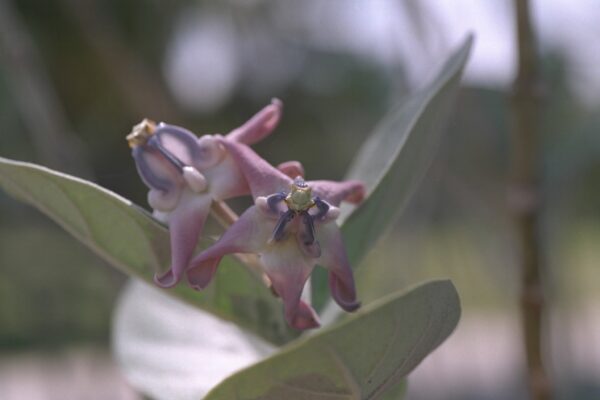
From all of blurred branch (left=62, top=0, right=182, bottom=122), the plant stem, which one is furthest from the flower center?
blurred branch (left=62, top=0, right=182, bottom=122)

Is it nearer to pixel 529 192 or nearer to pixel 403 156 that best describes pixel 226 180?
pixel 403 156

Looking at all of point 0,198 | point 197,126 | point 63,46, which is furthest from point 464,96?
point 63,46

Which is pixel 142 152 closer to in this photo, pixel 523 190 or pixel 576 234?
pixel 523 190

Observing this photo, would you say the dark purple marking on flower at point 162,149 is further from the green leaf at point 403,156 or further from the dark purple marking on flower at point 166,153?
the green leaf at point 403,156

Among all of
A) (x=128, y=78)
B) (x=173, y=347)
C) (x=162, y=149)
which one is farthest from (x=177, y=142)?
(x=128, y=78)

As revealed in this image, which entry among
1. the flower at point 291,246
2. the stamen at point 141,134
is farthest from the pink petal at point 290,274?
the stamen at point 141,134

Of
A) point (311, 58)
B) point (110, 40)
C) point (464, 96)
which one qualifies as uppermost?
point (311, 58)

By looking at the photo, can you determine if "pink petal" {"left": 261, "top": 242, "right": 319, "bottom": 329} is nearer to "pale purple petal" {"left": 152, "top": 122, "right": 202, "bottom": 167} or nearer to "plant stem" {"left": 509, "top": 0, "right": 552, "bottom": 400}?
"pale purple petal" {"left": 152, "top": 122, "right": 202, "bottom": 167}
